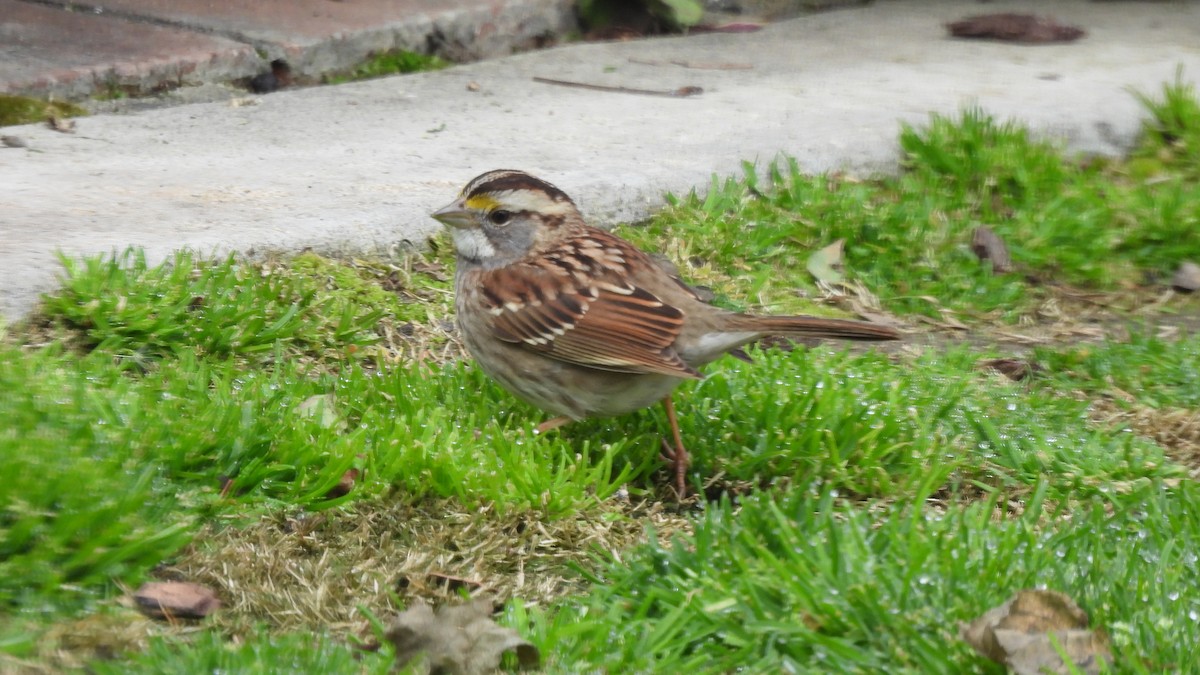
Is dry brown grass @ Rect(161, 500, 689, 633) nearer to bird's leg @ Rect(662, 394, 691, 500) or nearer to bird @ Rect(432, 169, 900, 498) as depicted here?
bird's leg @ Rect(662, 394, 691, 500)

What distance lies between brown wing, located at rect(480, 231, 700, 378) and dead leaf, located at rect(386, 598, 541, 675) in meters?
1.13

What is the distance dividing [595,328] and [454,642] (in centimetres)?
143

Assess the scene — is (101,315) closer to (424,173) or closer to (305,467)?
(305,467)

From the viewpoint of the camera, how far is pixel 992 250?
5.99 metres

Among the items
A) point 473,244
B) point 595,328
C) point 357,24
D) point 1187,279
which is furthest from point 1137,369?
point 357,24

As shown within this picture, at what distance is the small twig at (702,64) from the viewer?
7984mm

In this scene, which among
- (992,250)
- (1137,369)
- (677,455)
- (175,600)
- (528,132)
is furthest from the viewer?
(528,132)

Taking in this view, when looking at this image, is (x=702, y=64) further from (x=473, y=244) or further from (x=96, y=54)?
(x=473, y=244)

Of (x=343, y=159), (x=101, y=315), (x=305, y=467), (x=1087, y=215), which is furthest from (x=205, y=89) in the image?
(x=1087, y=215)

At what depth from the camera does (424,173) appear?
5766mm

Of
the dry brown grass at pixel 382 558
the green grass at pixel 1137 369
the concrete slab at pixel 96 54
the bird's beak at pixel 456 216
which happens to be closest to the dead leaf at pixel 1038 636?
the dry brown grass at pixel 382 558

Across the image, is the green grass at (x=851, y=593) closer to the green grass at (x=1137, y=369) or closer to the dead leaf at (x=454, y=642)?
the dead leaf at (x=454, y=642)

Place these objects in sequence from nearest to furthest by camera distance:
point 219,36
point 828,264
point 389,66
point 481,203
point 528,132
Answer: point 481,203, point 828,264, point 528,132, point 219,36, point 389,66

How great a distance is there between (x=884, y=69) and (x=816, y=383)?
4234mm
